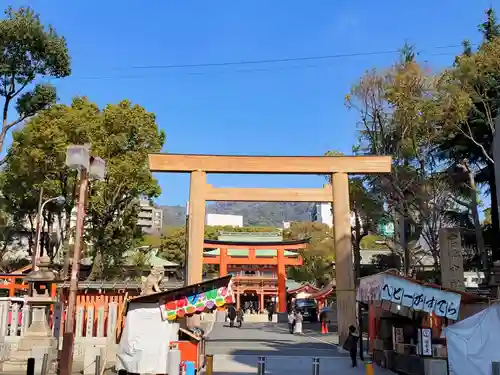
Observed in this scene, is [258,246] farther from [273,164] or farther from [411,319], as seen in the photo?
[411,319]

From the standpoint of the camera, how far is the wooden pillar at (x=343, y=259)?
20578mm

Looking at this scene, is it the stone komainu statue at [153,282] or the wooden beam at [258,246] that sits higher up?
the wooden beam at [258,246]

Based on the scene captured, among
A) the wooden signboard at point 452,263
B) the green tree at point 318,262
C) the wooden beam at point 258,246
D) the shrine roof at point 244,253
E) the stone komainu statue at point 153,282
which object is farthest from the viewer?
the green tree at point 318,262

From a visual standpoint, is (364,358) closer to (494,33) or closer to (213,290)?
(213,290)

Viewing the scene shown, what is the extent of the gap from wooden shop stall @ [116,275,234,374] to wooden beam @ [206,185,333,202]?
33.2 feet

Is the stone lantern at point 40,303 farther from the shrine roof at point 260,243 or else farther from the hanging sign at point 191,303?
the shrine roof at point 260,243

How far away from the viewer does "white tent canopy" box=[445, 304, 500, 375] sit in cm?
981

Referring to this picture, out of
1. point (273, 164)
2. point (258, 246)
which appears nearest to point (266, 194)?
point (273, 164)

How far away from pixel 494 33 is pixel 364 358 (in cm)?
1956

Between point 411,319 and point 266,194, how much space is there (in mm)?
10216

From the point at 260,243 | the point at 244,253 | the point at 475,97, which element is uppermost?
the point at 475,97

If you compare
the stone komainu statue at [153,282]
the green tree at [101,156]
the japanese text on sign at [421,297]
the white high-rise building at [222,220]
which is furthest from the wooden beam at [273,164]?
the white high-rise building at [222,220]

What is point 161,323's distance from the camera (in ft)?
40.8

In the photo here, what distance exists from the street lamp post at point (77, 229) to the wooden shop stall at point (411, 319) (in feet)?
23.3
